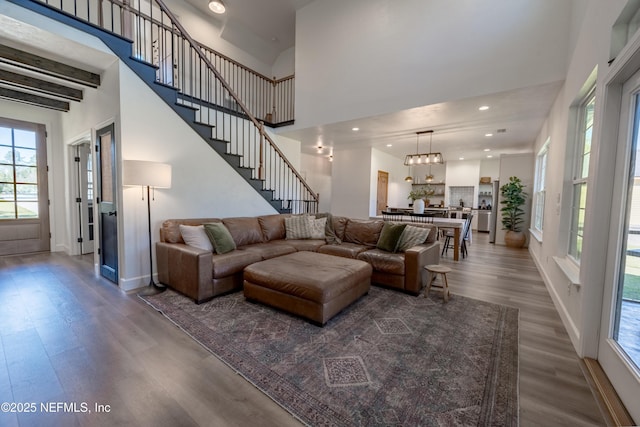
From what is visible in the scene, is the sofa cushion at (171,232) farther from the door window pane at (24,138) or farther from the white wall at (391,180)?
the white wall at (391,180)

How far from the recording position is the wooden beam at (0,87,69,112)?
412cm

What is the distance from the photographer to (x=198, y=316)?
259 cm

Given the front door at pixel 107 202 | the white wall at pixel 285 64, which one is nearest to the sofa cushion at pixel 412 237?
the front door at pixel 107 202

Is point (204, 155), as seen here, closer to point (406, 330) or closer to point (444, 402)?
point (406, 330)

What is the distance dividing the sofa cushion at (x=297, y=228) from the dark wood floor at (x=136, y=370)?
2347 millimetres

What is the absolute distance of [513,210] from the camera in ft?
21.6

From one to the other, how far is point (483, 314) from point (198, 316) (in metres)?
2.96

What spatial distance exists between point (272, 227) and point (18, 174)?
473 centimetres

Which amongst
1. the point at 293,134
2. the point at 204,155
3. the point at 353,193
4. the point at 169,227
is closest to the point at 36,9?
the point at 204,155

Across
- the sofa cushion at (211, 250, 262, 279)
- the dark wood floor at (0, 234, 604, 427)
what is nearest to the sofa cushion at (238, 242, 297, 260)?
the sofa cushion at (211, 250, 262, 279)

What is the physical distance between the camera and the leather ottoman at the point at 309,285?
2396mm

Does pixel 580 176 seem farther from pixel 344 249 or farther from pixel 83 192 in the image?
pixel 83 192

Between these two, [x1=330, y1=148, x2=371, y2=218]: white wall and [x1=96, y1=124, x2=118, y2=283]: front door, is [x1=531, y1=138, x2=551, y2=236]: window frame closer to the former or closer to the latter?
[x1=330, y1=148, x2=371, y2=218]: white wall

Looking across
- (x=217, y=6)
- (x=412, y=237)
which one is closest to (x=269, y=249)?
(x=412, y=237)
